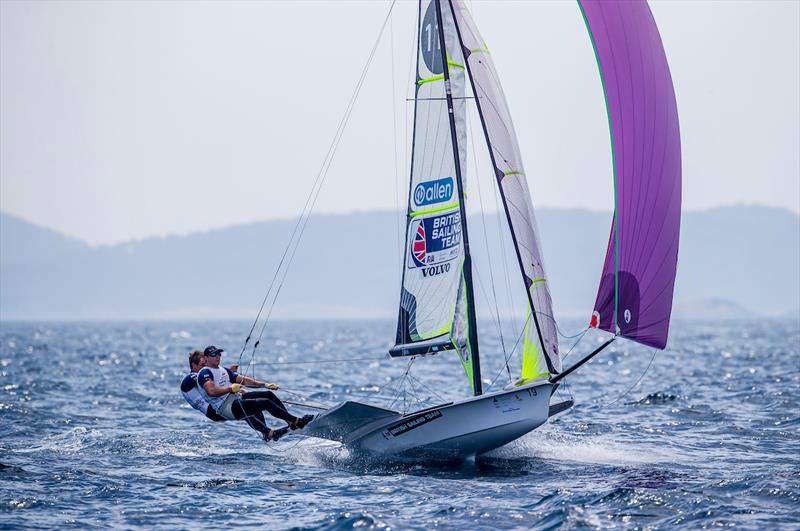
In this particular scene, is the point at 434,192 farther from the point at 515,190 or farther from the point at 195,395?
the point at 195,395

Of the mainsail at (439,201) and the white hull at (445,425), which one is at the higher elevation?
the mainsail at (439,201)

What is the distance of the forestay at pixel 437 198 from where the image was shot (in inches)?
543

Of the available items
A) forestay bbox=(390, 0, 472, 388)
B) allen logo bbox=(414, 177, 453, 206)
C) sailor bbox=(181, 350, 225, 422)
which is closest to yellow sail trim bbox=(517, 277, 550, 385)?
Answer: forestay bbox=(390, 0, 472, 388)

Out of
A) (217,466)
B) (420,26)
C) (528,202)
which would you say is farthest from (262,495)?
(420,26)

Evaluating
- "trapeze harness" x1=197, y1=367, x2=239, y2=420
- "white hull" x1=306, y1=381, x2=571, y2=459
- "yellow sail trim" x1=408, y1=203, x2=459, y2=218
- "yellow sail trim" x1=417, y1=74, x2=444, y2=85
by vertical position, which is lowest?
"white hull" x1=306, y1=381, x2=571, y2=459

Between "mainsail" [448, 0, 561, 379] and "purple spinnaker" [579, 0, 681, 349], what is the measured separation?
112cm

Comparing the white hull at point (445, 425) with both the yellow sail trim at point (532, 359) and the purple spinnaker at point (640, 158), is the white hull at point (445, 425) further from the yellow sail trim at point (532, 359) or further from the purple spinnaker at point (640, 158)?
the purple spinnaker at point (640, 158)

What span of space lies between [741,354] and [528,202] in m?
30.4

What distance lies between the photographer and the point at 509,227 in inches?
541

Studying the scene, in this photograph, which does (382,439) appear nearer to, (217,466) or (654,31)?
(217,466)

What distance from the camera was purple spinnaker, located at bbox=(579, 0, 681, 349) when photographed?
40.8ft

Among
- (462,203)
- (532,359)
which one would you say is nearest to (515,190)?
(462,203)

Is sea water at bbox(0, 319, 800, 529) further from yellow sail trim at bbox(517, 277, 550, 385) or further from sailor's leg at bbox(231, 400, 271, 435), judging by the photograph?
yellow sail trim at bbox(517, 277, 550, 385)

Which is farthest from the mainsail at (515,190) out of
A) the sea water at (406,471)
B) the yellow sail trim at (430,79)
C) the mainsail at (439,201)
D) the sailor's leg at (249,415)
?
the sailor's leg at (249,415)
